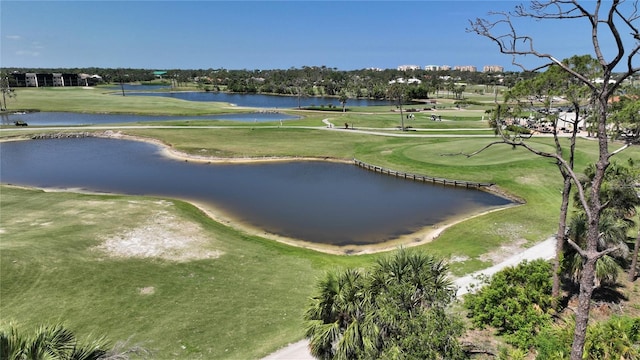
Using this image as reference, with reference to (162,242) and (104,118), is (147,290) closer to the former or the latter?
(162,242)

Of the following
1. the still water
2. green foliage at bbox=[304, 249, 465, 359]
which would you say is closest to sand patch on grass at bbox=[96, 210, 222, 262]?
the still water

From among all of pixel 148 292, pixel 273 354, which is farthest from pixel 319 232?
pixel 273 354

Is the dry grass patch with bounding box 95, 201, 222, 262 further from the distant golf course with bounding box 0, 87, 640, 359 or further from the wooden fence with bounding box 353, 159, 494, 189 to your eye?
the wooden fence with bounding box 353, 159, 494, 189

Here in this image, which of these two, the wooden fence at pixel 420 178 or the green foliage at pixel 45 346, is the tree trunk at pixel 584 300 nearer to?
the green foliage at pixel 45 346

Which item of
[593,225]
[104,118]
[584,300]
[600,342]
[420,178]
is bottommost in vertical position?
[420,178]

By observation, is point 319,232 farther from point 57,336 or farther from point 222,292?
point 57,336

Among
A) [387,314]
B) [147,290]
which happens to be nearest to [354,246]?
[147,290]

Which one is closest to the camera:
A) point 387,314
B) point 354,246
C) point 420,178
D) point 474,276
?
point 387,314
